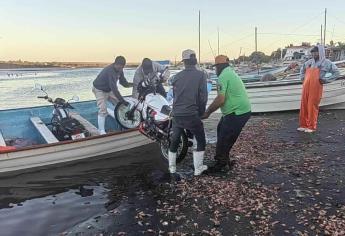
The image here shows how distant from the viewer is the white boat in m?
16.9

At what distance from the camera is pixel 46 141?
9625 mm

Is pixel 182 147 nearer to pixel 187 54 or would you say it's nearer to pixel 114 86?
pixel 187 54

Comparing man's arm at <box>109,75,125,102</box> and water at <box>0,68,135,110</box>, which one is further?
water at <box>0,68,135,110</box>

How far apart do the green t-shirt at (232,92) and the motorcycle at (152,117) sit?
1.08m

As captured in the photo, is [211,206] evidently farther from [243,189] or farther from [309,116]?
[309,116]

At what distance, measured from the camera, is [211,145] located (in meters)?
10.6

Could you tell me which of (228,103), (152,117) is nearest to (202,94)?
(228,103)

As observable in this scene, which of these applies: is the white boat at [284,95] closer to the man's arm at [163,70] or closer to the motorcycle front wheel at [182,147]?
the man's arm at [163,70]

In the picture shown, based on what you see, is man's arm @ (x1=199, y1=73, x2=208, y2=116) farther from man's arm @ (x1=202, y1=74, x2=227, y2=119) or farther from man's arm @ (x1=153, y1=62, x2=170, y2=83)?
man's arm @ (x1=153, y1=62, x2=170, y2=83)

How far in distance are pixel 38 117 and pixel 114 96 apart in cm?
261

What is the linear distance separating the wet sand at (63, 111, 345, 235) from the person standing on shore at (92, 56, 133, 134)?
2534 mm

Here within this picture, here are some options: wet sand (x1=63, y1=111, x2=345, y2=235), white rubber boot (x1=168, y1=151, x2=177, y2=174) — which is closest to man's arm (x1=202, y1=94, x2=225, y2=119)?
white rubber boot (x1=168, y1=151, x2=177, y2=174)

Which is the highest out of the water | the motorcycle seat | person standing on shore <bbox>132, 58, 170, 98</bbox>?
person standing on shore <bbox>132, 58, 170, 98</bbox>

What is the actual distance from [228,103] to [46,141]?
4.42 metres
